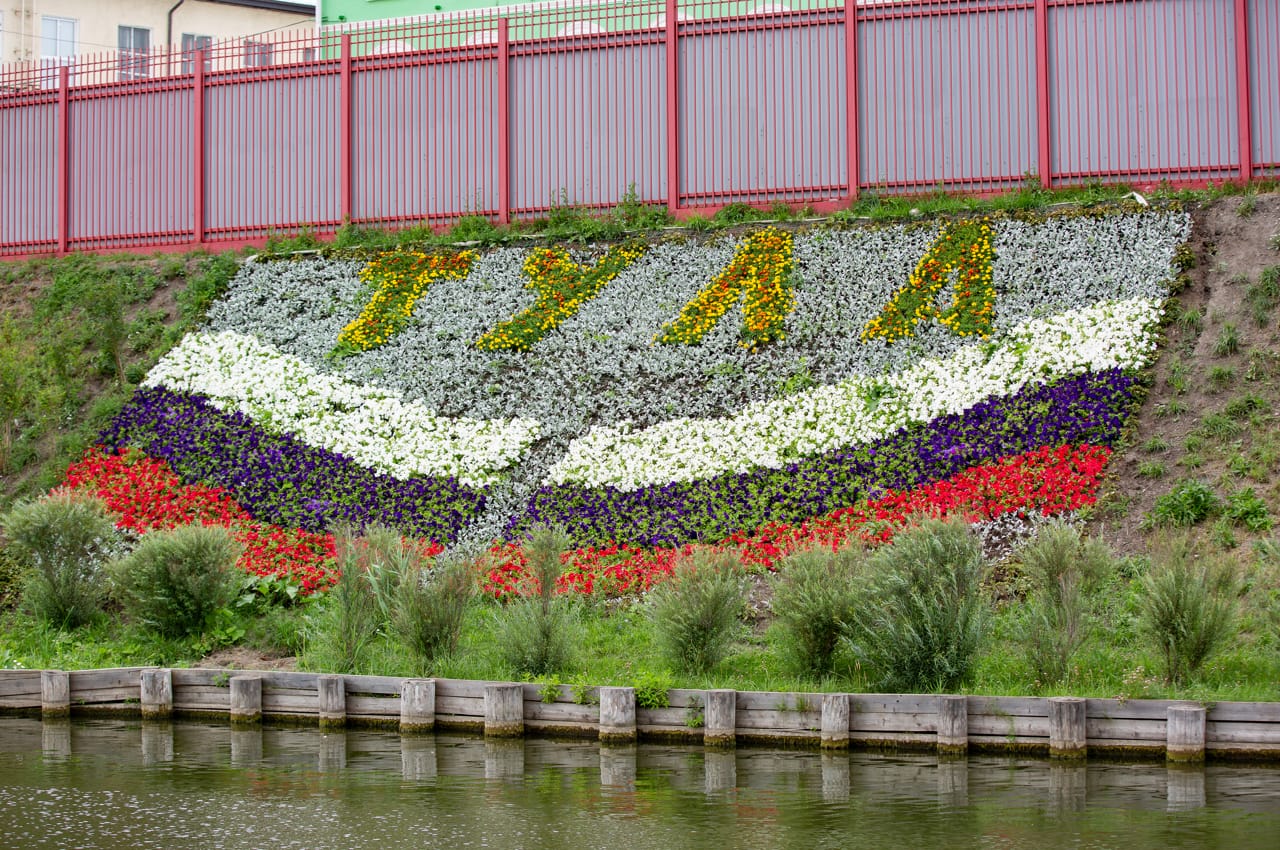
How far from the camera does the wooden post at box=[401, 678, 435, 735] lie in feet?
36.5

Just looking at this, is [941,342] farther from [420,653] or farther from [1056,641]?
[420,653]

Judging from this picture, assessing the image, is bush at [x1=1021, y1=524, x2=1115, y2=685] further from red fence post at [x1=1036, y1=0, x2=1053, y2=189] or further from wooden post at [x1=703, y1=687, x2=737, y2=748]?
red fence post at [x1=1036, y1=0, x2=1053, y2=189]

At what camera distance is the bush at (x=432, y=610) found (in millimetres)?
11766

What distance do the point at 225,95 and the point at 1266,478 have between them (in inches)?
699

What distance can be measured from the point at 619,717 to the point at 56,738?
15.4 feet

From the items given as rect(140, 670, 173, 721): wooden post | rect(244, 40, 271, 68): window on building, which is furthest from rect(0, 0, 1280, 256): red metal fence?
rect(140, 670, 173, 721): wooden post

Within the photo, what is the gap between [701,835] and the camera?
8.06 metres

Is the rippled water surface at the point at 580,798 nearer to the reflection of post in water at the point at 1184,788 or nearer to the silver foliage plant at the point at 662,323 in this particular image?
the reflection of post in water at the point at 1184,788

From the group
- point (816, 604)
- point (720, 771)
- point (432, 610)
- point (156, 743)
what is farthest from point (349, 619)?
point (816, 604)

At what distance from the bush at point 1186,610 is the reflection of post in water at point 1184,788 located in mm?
1129

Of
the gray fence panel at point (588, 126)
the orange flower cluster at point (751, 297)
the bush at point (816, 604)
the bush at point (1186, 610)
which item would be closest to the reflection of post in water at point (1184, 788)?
the bush at point (1186, 610)

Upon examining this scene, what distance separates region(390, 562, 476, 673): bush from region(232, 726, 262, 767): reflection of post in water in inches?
58.2

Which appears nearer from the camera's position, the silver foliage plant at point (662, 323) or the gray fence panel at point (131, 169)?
the silver foliage plant at point (662, 323)

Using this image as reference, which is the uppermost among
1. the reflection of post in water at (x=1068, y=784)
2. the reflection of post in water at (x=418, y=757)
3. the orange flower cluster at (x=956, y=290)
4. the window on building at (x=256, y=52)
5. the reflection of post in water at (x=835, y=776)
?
the window on building at (x=256, y=52)
